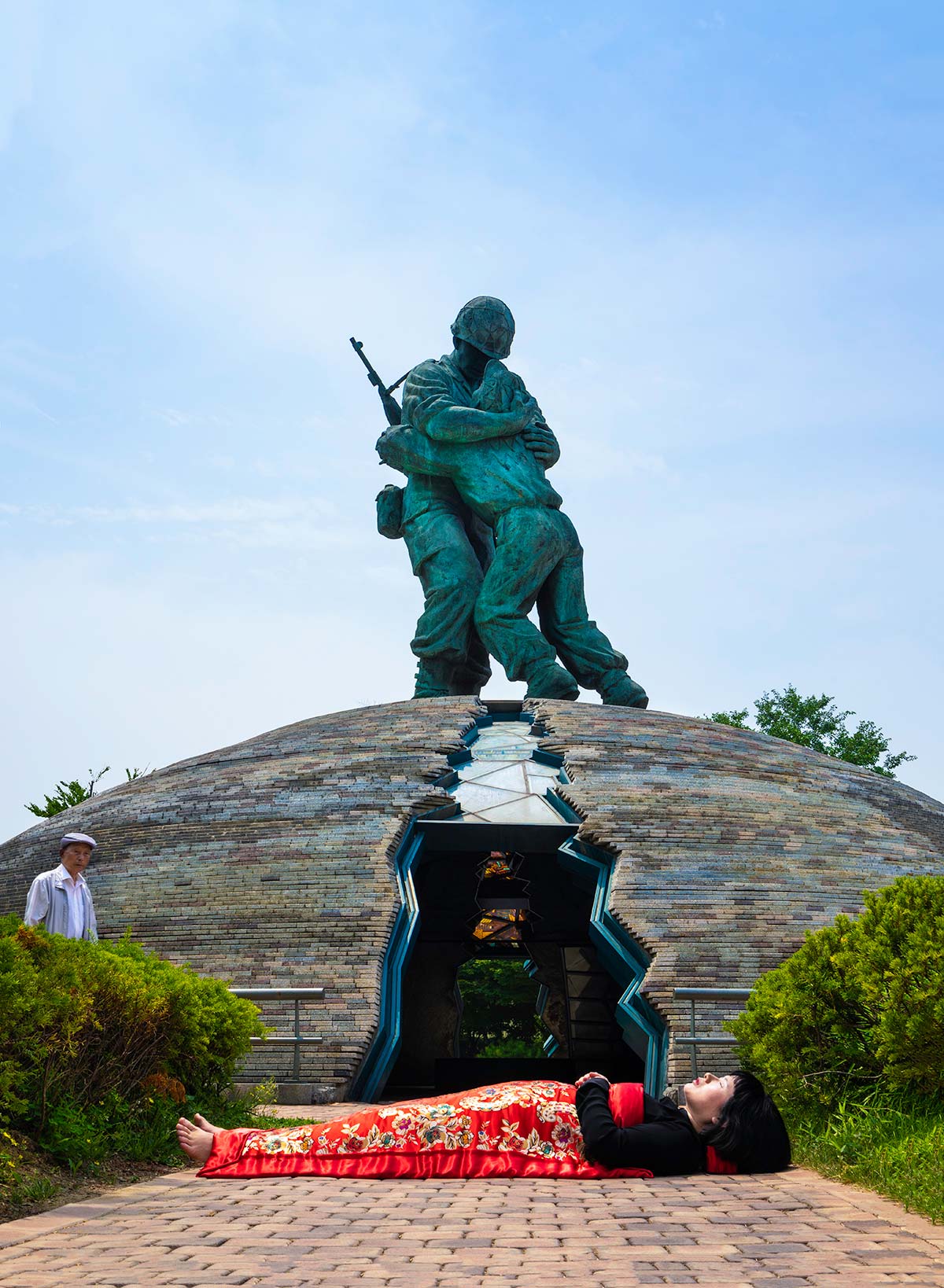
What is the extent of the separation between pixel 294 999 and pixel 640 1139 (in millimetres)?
5054

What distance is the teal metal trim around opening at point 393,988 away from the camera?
34.1 feet

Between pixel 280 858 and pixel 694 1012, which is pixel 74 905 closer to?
pixel 280 858

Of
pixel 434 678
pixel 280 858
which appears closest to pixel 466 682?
pixel 434 678

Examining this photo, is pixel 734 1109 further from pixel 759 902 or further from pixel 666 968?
pixel 759 902

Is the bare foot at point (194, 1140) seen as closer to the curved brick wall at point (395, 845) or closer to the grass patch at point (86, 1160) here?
the grass patch at point (86, 1160)

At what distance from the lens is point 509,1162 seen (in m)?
5.50

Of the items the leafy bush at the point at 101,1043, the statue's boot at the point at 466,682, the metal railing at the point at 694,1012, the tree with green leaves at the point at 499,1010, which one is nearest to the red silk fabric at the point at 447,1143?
the leafy bush at the point at 101,1043

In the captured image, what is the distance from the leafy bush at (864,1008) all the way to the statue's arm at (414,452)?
40.5ft

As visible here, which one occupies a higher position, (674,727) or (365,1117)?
(674,727)

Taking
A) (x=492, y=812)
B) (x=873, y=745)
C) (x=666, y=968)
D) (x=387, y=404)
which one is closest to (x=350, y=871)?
(x=492, y=812)

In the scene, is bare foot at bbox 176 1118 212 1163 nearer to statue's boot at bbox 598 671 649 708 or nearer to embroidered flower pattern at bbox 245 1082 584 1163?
embroidered flower pattern at bbox 245 1082 584 1163

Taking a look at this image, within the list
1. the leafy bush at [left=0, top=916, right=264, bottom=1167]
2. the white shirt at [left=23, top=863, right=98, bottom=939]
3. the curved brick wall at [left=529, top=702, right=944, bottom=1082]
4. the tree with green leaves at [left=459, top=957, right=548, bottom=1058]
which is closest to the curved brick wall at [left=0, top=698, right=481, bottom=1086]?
the curved brick wall at [left=529, top=702, right=944, bottom=1082]

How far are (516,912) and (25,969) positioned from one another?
43.8 feet

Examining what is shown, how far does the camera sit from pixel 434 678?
18812 mm
